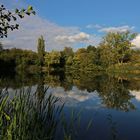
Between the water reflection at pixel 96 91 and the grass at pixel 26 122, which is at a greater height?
the grass at pixel 26 122

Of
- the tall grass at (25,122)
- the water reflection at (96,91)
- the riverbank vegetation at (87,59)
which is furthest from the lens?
the riverbank vegetation at (87,59)

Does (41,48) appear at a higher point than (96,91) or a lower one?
higher

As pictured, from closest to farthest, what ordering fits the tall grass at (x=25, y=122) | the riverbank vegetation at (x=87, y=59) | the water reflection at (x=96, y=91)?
the tall grass at (x=25, y=122) → the water reflection at (x=96, y=91) → the riverbank vegetation at (x=87, y=59)

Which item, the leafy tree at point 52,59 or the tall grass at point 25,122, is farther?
the leafy tree at point 52,59

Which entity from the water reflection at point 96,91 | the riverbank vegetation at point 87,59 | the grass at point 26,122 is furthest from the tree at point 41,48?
the grass at point 26,122

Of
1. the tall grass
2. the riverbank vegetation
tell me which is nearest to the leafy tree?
the riverbank vegetation

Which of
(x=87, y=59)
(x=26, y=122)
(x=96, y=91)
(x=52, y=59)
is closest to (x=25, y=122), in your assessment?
(x=26, y=122)

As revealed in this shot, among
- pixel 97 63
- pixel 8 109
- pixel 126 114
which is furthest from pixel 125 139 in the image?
pixel 97 63

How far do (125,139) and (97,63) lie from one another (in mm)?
58565

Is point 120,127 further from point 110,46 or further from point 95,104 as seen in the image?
point 110,46

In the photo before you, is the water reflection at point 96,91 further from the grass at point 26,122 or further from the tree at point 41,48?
the tree at point 41,48

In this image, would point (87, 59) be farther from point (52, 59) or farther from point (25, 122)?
point (25, 122)

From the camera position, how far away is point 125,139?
1027 cm

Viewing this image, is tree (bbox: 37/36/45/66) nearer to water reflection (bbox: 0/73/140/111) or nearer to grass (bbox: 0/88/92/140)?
water reflection (bbox: 0/73/140/111)
